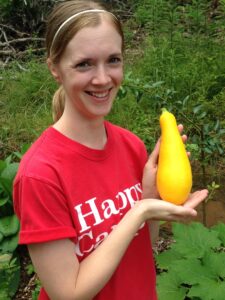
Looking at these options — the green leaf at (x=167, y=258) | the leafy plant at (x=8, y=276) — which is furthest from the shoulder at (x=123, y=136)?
the leafy plant at (x=8, y=276)

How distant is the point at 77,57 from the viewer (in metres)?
1.46

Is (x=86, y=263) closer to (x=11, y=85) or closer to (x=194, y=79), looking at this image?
(x=194, y=79)

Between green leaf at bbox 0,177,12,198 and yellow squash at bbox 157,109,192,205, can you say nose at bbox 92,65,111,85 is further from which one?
green leaf at bbox 0,177,12,198

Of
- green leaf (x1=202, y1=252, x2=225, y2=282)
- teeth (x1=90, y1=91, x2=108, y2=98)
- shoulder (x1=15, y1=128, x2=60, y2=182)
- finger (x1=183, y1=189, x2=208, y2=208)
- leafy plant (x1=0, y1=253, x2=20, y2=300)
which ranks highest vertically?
teeth (x1=90, y1=91, x2=108, y2=98)

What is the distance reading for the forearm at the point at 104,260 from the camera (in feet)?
4.65

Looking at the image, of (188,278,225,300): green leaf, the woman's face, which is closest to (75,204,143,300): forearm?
the woman's face

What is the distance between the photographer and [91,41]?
145 cm

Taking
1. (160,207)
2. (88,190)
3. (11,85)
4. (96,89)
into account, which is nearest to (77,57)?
(96,89)

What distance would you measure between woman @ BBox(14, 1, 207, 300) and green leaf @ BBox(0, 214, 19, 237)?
5.65ft

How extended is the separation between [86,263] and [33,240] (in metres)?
0.18

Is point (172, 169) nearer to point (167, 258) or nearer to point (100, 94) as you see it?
point (100, 94)

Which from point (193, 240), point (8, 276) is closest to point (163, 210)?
point (193, 240)

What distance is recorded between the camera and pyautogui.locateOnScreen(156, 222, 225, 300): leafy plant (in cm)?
238

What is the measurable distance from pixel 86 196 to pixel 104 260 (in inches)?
8.0
